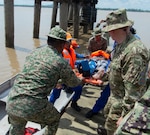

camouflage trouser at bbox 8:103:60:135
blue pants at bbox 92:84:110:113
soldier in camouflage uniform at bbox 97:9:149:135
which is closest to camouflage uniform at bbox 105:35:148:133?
soldier in camouflage uniform at bbox 97:9:149:135

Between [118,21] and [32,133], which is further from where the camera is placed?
[32,133]

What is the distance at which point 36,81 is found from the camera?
2736mm

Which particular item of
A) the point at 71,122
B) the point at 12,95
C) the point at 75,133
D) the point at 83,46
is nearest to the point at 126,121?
the point at 12,95

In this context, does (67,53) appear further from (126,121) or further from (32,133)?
(126,121)

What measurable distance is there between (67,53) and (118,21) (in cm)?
205

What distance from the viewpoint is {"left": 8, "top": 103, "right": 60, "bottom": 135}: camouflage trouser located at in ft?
9.36

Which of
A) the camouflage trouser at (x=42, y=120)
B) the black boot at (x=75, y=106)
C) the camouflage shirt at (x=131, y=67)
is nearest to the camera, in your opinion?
the camouflage shirt at (x=131, y=67)

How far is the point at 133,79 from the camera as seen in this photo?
2463mm

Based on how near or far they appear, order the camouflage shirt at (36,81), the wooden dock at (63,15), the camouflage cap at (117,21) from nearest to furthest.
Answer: the camouflage cap at (117,21)
the camouflage shirt at (36,81)
the wooden dock at (63,15)

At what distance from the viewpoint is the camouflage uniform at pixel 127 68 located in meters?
2.47

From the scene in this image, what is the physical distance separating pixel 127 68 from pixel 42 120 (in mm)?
1156

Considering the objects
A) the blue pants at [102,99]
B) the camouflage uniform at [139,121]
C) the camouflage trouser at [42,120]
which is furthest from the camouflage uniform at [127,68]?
the blue pants at [102,99]

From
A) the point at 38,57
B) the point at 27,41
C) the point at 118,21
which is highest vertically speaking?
the point at 118,21

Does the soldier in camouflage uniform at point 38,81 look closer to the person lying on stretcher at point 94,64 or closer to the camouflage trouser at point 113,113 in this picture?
the camouflage trouser at point 113,113
